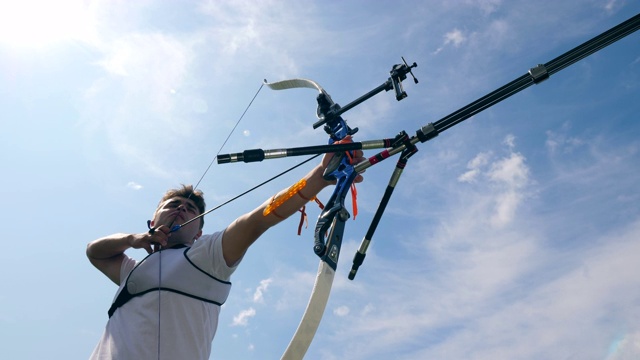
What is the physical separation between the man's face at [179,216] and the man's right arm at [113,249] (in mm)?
201

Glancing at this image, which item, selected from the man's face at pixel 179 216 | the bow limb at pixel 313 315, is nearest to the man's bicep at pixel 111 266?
the man's face at pixel 179 216

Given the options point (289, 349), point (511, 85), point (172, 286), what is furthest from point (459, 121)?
point (172, 286)

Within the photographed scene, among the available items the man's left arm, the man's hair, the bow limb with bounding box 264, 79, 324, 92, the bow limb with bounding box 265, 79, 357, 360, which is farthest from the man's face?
the bow limb with bounding box 264, 79, 324, 92

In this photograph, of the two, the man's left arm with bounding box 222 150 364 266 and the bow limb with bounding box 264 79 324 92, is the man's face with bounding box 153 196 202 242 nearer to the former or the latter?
the man's left arm with bounding box 222 150 364 266

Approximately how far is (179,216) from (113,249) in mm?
633

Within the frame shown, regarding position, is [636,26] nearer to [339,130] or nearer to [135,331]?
[339,130]

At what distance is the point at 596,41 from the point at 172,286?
2.91 m

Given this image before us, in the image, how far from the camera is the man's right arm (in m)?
4.09

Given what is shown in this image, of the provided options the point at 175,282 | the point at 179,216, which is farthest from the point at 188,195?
the point at 175,282

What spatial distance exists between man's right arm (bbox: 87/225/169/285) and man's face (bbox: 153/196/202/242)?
0.20 m

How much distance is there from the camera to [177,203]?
4.45m

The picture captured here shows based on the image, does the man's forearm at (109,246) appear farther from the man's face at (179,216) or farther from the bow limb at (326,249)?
the bow limb at (326,249)

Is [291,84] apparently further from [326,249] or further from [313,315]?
[313,315]

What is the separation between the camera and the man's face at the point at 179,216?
4227 millimetres
